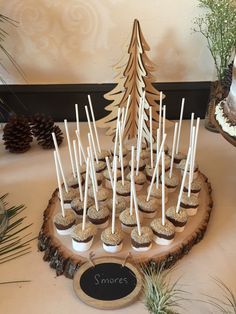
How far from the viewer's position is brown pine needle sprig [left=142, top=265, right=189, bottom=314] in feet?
1.98

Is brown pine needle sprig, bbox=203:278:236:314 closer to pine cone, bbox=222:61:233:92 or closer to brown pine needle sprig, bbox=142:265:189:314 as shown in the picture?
brown pine needle sprig, bbox=142:265:189:314

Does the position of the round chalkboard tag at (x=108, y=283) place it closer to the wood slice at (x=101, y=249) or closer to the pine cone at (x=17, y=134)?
the wood slice at (x=101, y=249)

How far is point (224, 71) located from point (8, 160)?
532 millimetres

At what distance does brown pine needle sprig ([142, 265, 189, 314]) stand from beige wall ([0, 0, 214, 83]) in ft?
1.91

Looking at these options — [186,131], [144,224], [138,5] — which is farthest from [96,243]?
[138,5]

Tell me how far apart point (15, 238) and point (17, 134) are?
0.30m

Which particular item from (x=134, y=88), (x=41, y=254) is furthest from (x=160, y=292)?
(x=134, y=88)

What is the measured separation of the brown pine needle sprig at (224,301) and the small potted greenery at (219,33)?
1.55 ft

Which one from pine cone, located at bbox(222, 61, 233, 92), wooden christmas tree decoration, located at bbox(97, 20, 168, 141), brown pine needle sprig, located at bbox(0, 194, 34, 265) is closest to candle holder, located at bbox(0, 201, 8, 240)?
brown pine needle sprig, located at bbox(0, 194, 34, 265)

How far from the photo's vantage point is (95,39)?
1081mm

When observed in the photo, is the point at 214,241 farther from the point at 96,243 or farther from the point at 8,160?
the point at 8,160

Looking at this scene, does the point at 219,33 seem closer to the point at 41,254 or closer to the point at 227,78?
the point at 227,78

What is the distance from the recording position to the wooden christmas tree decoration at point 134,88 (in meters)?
0.95

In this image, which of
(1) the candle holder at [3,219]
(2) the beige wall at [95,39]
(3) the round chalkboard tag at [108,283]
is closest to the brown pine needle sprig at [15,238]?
(1) the candle holder at [3,219]
